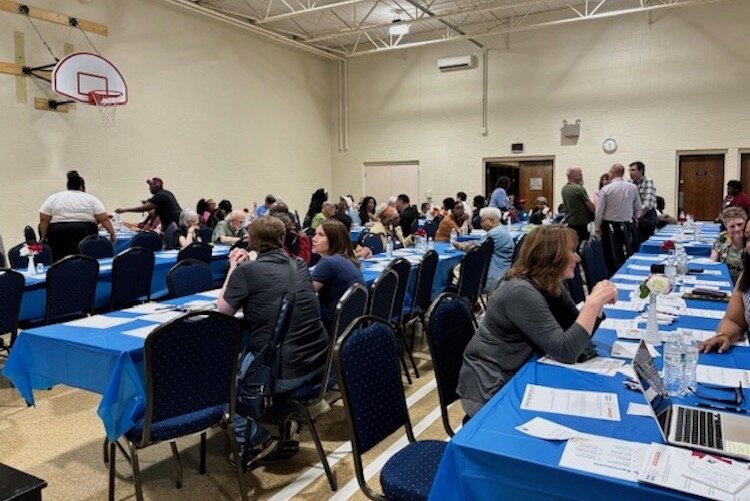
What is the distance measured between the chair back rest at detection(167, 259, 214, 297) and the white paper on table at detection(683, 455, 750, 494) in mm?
3321

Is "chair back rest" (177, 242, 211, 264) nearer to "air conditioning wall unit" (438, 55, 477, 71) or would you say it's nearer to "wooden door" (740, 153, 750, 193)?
"air conditioning wall unit" (438, 55, 477, 71)

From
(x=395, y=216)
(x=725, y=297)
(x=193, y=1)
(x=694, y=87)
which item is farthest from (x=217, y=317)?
(x=694, y=87)

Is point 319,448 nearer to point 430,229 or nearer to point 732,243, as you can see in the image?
point 732,243

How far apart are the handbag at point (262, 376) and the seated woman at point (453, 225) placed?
191 inches

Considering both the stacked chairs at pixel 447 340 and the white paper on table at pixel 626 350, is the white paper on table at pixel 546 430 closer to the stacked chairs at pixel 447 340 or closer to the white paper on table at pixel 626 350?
the stacked chairs at pixel 447 340

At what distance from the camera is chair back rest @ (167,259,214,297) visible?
3.96 m

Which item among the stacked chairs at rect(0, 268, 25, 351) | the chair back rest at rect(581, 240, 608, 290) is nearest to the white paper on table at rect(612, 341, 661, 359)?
the chair back rest at rect(581, 240, 608, 290)

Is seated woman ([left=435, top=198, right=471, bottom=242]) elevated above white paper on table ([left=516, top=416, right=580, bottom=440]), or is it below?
above

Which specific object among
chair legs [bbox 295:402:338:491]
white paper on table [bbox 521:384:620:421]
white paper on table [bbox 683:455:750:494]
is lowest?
chair legs [bbox 295:402:338:491]

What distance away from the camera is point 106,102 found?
30.7ft

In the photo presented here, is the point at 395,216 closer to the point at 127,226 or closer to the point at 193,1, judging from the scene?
the point at 127,226

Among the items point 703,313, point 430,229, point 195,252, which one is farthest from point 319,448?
point 430,229

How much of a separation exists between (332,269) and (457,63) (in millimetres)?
11026

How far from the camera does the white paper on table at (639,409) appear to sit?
5.69 ft
